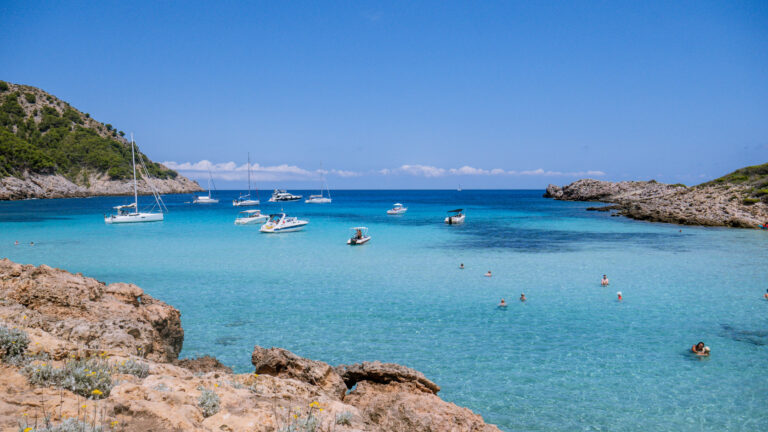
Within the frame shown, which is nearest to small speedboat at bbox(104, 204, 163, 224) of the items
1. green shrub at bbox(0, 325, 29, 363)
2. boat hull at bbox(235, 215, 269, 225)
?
boat hull at bbox(235, 215, 269, 225)

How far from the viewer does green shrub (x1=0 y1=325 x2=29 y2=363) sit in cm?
630

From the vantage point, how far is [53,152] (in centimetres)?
13425

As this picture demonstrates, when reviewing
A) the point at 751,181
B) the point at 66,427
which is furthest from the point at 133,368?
the point at 751,181

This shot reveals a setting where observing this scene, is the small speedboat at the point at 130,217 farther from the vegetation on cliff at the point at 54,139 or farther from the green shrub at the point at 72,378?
the vegetation on cliff at the point at 54,139

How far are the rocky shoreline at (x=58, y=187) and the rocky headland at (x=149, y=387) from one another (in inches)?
5145

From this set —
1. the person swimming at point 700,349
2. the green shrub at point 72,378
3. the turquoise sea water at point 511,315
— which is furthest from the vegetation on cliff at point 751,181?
the green shrub at point 72,378

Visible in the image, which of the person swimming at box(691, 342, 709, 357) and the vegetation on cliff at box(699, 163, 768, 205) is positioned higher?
the vegetation on cliff at box(699, 163, 768, 205)

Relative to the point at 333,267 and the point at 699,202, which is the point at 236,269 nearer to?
the point at 333,267

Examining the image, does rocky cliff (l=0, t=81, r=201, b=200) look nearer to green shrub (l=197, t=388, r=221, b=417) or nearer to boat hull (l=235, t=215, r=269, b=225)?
boat hull (l=235, t=215, r=269, b=225)

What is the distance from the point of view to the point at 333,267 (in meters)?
29.9

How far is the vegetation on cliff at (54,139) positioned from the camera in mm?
121562

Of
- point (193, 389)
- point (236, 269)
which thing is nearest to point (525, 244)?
point (236, 269)

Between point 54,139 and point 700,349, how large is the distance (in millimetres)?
174606

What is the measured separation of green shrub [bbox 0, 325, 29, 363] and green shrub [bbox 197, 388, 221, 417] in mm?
2782
